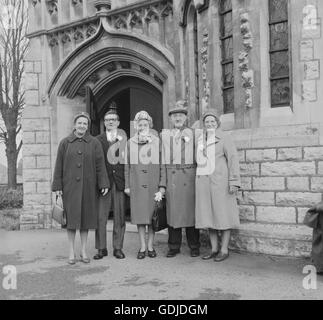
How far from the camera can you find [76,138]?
6199mm

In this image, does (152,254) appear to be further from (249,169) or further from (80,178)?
(249,169)

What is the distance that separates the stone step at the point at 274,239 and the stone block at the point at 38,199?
5117 millimetres

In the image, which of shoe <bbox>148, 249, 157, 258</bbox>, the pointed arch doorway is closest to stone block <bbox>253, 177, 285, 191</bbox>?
shoe <bbox>148, 249, 157, 258</bbox>

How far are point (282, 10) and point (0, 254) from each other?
5.07 m

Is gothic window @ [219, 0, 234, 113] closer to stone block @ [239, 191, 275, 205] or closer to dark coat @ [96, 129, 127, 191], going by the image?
stone block @ [239, 191, 275, 205]

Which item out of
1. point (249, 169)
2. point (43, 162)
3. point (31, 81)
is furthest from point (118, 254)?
point (31, 81)

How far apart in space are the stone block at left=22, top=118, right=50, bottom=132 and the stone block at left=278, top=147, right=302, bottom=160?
580cm

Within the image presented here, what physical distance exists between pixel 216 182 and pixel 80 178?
1.63 m

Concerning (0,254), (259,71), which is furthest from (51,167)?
(259,71)

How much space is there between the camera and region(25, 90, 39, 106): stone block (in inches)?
420

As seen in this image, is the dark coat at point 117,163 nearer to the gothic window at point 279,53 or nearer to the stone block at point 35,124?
the gothic window at point 279,53

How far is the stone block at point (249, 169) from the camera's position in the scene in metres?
6.55

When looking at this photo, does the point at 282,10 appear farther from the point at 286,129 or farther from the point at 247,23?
the point at 286,129

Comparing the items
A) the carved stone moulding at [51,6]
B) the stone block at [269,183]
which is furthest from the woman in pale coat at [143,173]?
the carved stone moulding at [51,6]
